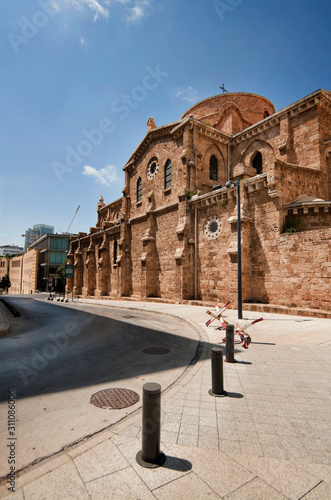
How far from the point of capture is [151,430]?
8.50ft

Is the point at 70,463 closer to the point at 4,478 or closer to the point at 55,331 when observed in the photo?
the point at 4,478

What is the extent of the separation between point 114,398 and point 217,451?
6.33ft

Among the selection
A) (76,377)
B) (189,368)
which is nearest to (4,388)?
(76,377)

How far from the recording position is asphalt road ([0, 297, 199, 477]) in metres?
3.29

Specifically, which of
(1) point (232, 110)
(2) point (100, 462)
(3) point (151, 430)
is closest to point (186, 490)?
(3) point (151, 430)

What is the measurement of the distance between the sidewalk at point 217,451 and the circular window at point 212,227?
12.9m

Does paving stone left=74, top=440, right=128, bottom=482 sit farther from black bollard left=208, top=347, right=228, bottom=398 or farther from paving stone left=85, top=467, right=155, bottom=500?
black bollard left=208, top=347, right=228, bottom=398

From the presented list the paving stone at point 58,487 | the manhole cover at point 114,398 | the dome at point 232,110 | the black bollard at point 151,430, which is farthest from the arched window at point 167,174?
the paving stone at point 58,487

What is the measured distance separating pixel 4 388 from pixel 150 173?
22551 mm

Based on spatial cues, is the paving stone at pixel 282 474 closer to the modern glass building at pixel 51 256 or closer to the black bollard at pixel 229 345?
the black bollard at pixel 229 345

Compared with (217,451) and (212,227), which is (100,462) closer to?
(217,451)

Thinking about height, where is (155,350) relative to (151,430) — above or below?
below

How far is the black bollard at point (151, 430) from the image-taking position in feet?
8.52

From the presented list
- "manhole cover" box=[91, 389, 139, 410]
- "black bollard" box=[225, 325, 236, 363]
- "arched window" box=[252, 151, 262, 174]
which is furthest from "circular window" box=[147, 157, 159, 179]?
"manhole cover" box=[91, 389, 139, 410]
